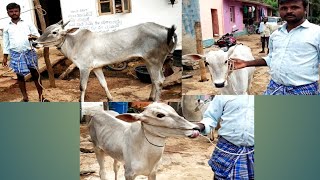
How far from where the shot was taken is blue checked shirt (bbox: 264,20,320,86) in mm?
3277

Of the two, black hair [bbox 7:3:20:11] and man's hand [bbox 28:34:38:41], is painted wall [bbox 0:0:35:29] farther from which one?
man's hand [bbox 28:34:38:41]

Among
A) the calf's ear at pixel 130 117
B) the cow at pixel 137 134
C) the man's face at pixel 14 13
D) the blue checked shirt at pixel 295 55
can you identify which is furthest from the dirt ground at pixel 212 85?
the man's face at pixel 14 13

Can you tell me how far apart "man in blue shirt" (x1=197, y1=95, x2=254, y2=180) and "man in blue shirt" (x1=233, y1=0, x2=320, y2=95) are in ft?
1.24

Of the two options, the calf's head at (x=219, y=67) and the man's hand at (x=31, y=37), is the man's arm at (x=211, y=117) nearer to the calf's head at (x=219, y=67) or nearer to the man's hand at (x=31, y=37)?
the calf's head at (x=219, y=67)

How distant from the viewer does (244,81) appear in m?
3.78

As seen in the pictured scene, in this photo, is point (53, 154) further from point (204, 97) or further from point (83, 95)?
point (204, 97)

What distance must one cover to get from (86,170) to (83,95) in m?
0.66

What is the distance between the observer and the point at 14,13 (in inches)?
156

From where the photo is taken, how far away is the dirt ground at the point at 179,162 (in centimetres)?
358

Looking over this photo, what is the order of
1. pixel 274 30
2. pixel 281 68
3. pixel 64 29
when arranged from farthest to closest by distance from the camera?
pixel 64 29
pixel 274 30
pixel 281 68

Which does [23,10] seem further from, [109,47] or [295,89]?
[295,89]

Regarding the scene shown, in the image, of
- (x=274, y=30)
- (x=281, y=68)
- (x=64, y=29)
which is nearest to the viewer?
(x=281, y=68)

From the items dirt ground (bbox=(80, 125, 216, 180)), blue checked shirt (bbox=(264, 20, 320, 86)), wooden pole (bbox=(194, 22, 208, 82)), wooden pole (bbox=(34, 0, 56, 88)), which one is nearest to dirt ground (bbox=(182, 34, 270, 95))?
wooden pole (bbox=(194, 22, 208, 82))

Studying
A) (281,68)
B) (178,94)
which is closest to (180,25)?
(178,94)
